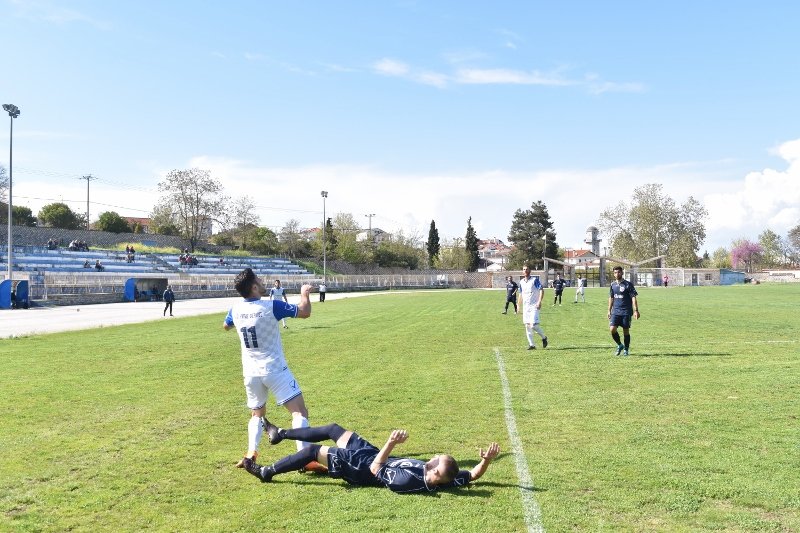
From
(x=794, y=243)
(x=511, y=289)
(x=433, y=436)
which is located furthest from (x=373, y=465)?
(x=794, y=243)

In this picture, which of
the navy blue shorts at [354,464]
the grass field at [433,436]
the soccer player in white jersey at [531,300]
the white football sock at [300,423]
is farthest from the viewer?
the soccer player in white jersey at [531,300]

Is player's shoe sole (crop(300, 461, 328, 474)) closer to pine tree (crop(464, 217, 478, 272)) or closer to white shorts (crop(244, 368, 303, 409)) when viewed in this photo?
white shorts (crop(244, 368, 303, 409))

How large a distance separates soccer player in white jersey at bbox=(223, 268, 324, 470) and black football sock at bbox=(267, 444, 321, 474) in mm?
397

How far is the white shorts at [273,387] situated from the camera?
6.39 m

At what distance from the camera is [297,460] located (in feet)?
19.2

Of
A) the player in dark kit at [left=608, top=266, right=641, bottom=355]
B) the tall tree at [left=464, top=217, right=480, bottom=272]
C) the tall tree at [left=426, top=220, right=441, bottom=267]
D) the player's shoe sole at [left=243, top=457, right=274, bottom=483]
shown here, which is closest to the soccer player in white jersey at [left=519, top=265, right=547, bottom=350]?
the player in dark kit at [left=608, top=266, right=641, bottom=355]

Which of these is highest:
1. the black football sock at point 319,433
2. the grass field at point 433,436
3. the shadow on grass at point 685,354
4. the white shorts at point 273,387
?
the white shorts at point 273,387

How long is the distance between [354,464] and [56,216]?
8923 cm

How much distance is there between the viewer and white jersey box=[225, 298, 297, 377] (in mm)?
6340

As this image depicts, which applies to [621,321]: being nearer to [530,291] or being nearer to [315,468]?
[530,291]

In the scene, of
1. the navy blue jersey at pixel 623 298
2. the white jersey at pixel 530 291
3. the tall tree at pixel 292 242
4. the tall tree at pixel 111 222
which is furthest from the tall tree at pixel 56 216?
the navy blue jersey at pixel 623 298

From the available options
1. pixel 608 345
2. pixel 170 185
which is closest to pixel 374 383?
pixel 608 345

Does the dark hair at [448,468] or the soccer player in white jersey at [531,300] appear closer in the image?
the dark hair at [448,468]

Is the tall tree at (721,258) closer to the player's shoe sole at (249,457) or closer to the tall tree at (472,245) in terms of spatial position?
the tall tree at (472,245)
